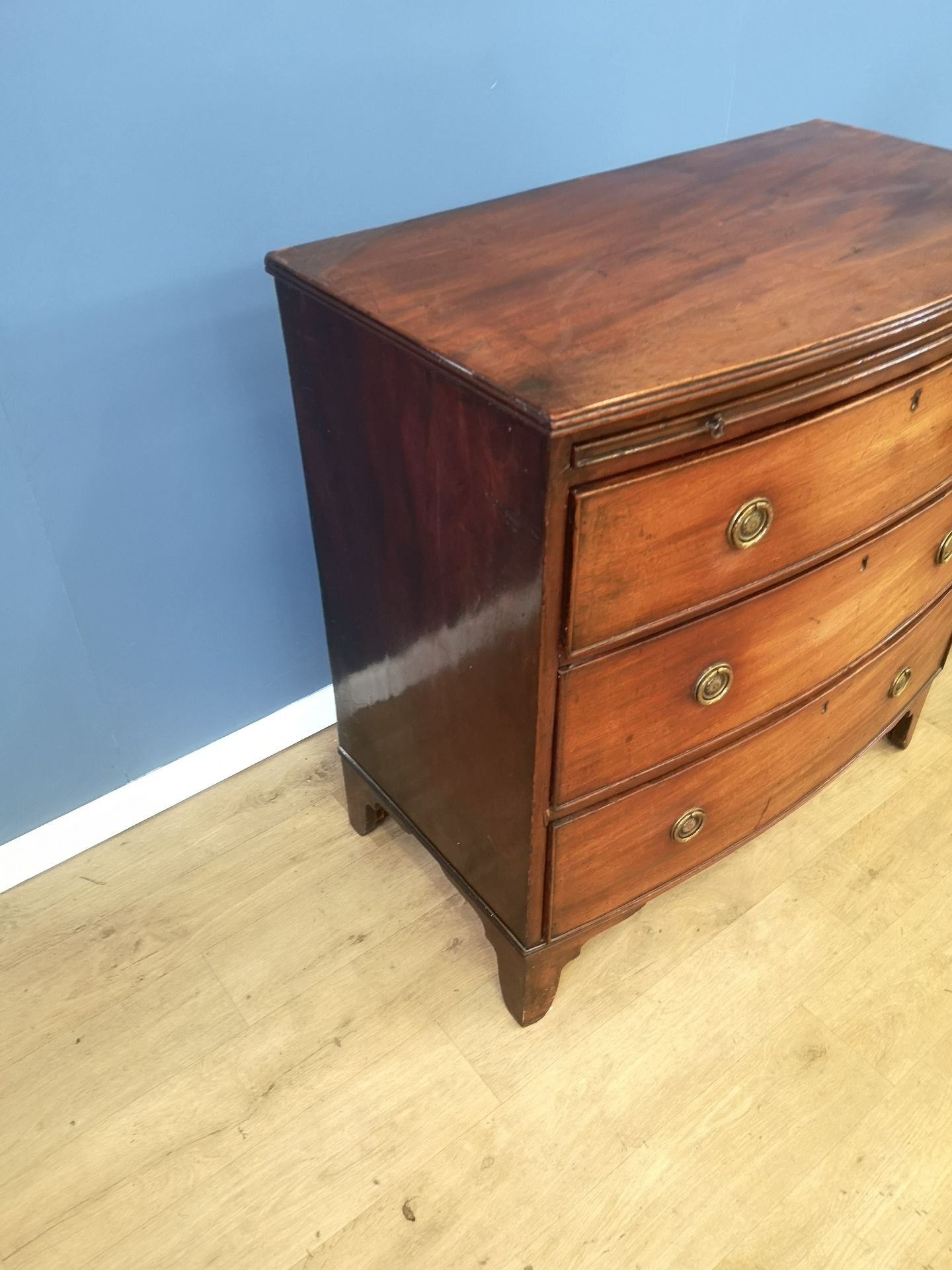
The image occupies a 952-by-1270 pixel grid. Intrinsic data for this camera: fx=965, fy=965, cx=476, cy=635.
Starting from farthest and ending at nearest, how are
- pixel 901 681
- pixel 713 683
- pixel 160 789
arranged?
pixel 160 789 < pixel 901 681 < pixel 713 683

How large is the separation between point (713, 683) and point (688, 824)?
0.75 ft

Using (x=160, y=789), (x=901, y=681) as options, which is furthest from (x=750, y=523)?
(x=160, y=789)

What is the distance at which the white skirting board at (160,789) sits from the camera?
1.45 m

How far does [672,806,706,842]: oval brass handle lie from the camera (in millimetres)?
1166

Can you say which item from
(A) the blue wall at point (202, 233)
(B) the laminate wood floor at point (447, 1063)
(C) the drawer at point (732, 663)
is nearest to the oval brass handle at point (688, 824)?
(C) the drawer at point (732, 663)

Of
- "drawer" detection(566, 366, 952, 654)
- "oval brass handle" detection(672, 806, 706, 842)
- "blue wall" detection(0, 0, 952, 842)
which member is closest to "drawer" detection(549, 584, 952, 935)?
"oval brass handle" detection(672, 806, 706, 842)

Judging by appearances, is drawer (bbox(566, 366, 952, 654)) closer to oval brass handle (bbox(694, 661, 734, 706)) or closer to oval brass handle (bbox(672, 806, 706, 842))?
oval brass handle (bbox(694, 661, 734, 706))

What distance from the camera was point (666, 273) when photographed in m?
0.95

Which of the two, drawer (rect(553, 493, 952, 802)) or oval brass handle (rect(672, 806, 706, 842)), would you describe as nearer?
drawer (rect(553, 493, 952, 802))

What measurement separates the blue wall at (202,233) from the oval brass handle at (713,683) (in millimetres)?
691

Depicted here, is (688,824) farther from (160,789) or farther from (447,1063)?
(160,789)

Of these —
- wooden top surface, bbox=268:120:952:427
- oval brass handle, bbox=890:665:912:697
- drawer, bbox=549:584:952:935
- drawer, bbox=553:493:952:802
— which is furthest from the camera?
oval brass handle, bbox=890:665:912:697

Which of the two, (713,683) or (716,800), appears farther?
(716,800)

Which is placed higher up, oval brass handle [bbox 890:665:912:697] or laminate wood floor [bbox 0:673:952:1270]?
oval brass handle [bbox 890:665:912:697]
